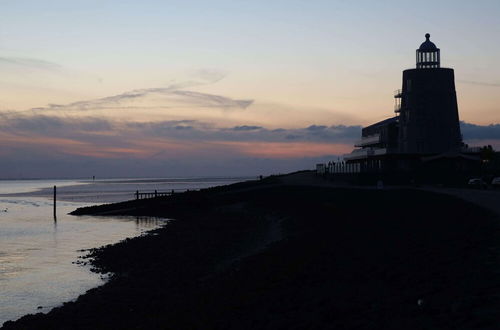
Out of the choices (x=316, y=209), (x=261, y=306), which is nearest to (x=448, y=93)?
(x=316, y=209)

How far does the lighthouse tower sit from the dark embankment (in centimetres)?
3483

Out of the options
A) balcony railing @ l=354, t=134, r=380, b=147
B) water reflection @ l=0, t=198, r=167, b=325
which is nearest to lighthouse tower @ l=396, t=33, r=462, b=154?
balcony railing @ l=354, t=134, r=380, b=147

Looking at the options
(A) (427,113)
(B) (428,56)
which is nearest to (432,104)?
(A) (427,113)

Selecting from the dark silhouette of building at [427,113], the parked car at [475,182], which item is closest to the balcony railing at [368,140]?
the dark silhouette of building at [427,113]

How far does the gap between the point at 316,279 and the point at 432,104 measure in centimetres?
5701

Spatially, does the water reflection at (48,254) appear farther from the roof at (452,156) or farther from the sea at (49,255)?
the roof at (452,156)

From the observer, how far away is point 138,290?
19672 millimetres

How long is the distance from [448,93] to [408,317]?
205 ft

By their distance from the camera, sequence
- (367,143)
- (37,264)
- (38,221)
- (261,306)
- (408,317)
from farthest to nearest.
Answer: (367,143) → (38,221) → (37,264) → (261,306) → (408,317)

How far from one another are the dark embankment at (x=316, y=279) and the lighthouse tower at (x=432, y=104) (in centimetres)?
3483

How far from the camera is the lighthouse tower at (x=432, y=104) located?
6931cm

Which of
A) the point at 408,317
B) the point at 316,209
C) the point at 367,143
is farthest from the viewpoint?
the point at 367,143

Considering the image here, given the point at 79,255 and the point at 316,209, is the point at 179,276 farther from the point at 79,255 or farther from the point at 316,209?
the point at 316,209

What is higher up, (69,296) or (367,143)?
(367,143)
